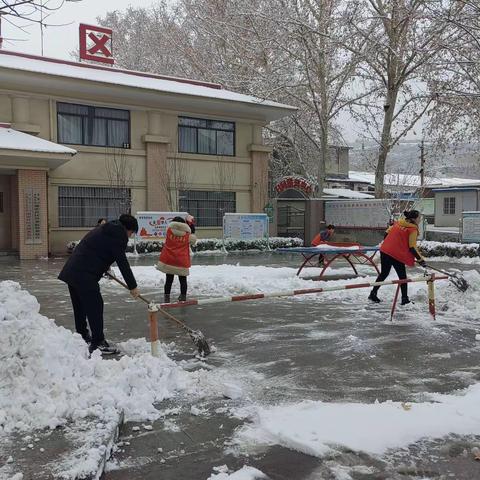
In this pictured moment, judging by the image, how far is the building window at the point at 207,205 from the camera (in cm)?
2469

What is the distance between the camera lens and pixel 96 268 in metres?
6.07

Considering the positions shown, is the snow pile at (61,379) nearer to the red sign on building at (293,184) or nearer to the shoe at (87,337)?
the shoe at (87,337)

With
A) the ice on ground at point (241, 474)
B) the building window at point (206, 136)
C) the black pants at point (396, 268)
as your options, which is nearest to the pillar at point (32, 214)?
the building window at point (206, 136)

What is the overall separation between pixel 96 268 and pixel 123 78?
18729 millimetres

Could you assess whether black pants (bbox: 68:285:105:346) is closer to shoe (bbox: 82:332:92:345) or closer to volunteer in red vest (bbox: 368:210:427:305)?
shoe (bbox: 82:332:92:345)

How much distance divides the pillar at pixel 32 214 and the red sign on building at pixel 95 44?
840 centimetres

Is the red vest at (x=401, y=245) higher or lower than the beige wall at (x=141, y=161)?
lower

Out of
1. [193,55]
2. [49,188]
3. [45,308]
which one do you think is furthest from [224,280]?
[193,55]

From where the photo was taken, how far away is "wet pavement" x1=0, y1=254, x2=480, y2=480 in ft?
11.8

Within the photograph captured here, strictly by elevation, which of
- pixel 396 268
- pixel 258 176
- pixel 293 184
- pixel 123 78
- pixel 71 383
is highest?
pixel 123 78

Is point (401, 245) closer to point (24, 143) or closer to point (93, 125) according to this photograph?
point (24, 143)

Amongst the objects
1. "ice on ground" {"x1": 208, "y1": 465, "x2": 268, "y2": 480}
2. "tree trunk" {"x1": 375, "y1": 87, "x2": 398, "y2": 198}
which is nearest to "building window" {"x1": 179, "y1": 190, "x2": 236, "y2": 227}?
"tree trunk" {"x1": 375, "y1": 87, "x2": 398, "y2": 198}

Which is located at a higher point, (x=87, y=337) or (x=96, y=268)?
(x=96, y=268)

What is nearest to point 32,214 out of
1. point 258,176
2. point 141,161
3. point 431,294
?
point 141,161
